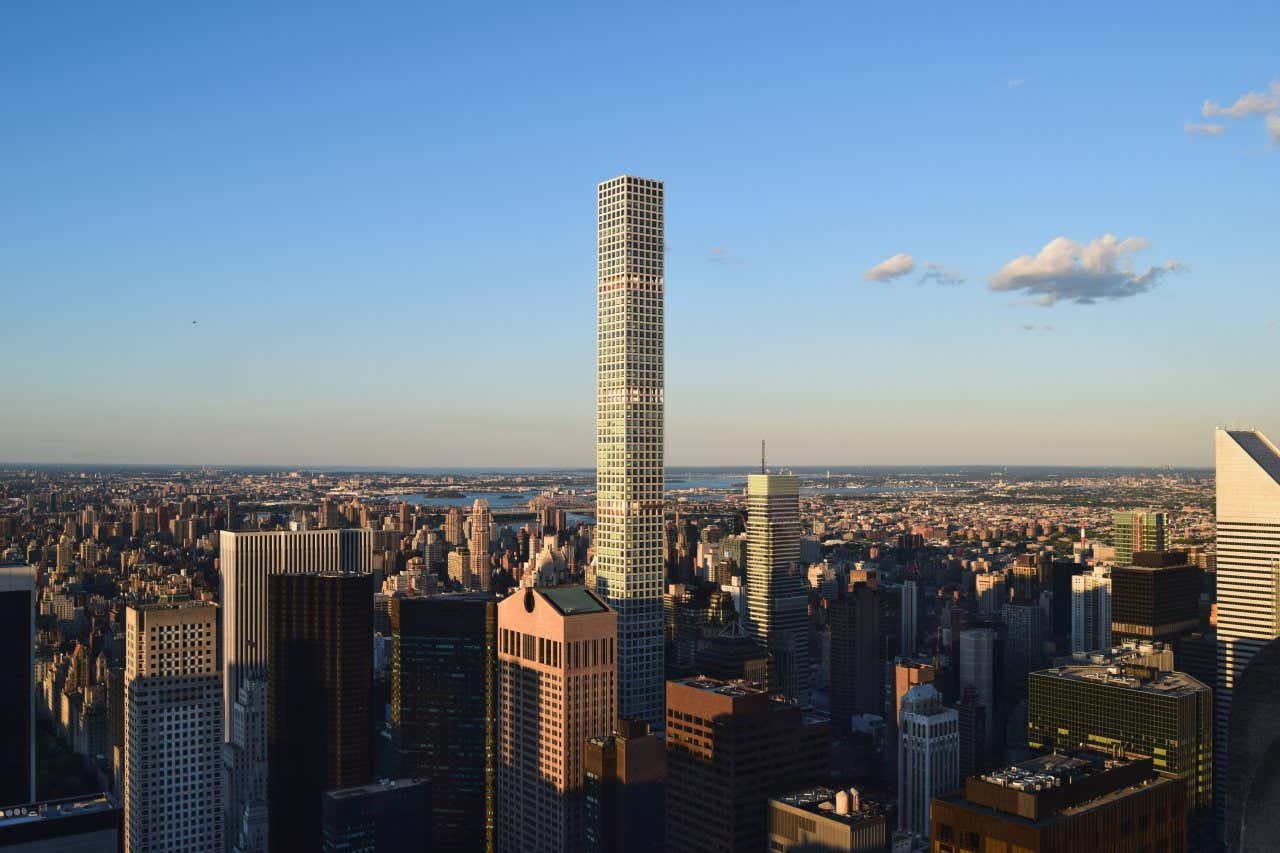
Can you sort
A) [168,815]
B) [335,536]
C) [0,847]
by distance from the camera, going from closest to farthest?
[0,847]
[168,815]
[335,536]

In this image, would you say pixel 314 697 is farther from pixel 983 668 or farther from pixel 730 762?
pixel 983 668

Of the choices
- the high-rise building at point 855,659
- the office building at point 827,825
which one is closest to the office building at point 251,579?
the office building at point 827,825

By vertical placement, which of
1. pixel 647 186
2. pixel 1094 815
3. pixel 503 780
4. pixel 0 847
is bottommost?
pixel 503 780

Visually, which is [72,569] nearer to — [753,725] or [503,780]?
[503,780]

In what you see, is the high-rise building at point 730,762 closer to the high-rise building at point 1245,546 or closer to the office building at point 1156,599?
the high-rise building at point 1245,546

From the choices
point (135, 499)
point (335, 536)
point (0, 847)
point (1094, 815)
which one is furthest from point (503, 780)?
point (135, 499)

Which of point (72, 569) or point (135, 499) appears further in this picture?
point (135, 499)

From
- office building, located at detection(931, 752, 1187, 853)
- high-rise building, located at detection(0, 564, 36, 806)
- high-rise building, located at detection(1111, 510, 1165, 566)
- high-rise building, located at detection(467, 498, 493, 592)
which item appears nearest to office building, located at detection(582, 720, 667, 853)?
office building, located at detection(931, 752, 1187, 853)
